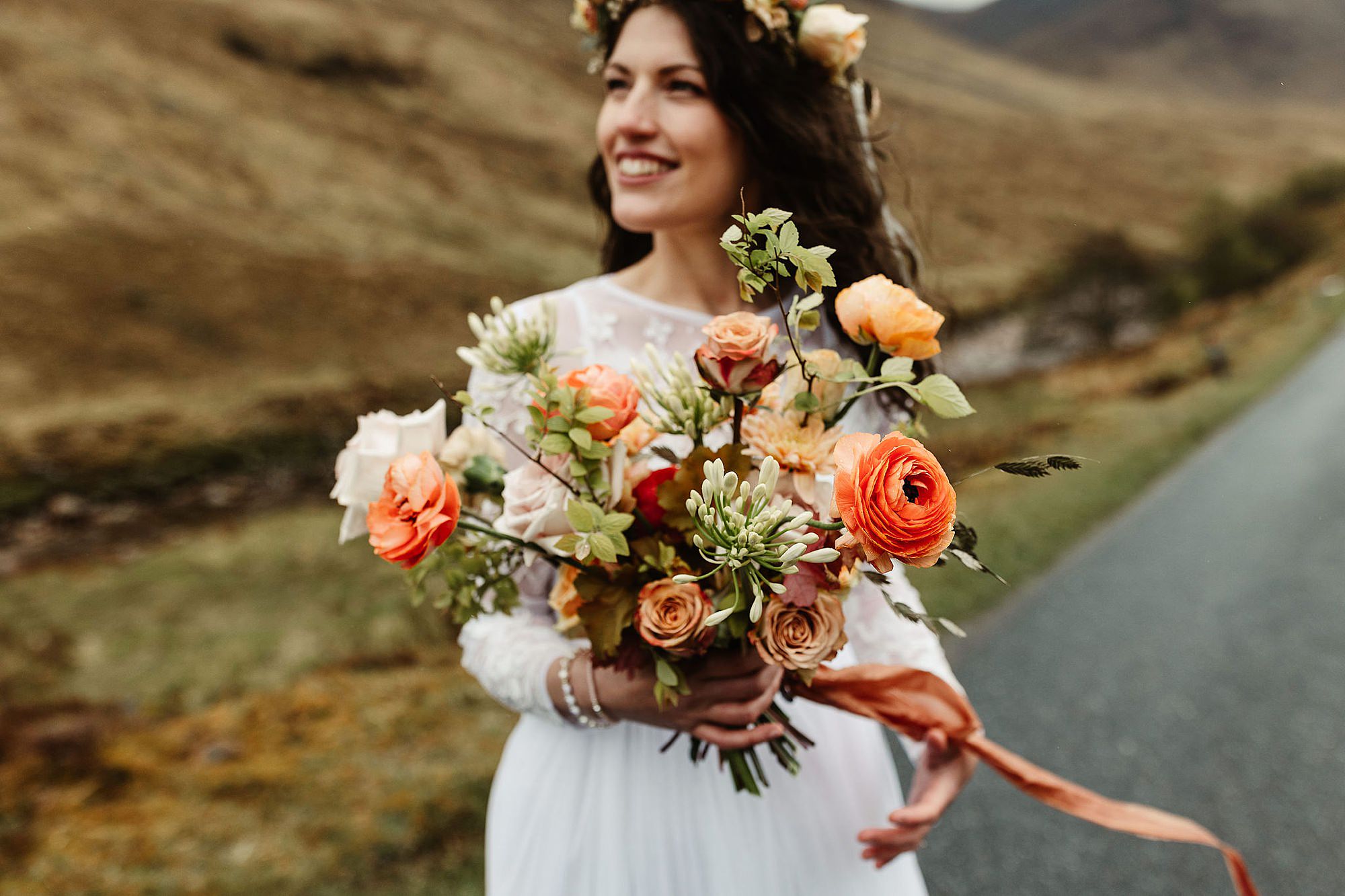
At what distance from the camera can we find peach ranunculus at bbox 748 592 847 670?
3.30 feet

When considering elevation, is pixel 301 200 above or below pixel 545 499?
below

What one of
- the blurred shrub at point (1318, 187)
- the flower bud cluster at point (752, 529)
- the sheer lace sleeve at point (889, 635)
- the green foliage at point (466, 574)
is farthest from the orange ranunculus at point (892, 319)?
the blurred shrub at point (1318, 187)

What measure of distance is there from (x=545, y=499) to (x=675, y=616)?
0.22 m

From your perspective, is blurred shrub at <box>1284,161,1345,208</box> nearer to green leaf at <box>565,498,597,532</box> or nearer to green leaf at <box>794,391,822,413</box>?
green leaf at <box>794,391,822,413</box>

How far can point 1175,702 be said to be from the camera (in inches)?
166

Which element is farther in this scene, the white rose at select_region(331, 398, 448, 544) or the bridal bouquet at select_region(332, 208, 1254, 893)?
the white rose at select_region(331, 398, 448, 544)

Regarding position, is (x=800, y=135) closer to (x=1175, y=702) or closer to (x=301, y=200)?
(x=1175, y=702)

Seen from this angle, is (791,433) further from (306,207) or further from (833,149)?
(306,207)

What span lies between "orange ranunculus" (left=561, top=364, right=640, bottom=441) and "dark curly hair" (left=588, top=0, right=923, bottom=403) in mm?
685

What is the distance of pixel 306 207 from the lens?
2628 cm

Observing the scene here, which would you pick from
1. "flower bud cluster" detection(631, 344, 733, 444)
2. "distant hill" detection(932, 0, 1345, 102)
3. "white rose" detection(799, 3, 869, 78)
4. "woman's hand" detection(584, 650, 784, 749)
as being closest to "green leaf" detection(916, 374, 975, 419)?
"flower bud cluster" detection(631, 344, 733, 444)

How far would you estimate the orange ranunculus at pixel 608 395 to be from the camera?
40.2 inches

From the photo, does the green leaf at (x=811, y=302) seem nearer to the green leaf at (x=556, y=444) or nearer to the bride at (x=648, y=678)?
the green leaf at (x=556, y=444)

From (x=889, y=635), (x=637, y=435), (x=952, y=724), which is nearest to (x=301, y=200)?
(x=889, y=635)
